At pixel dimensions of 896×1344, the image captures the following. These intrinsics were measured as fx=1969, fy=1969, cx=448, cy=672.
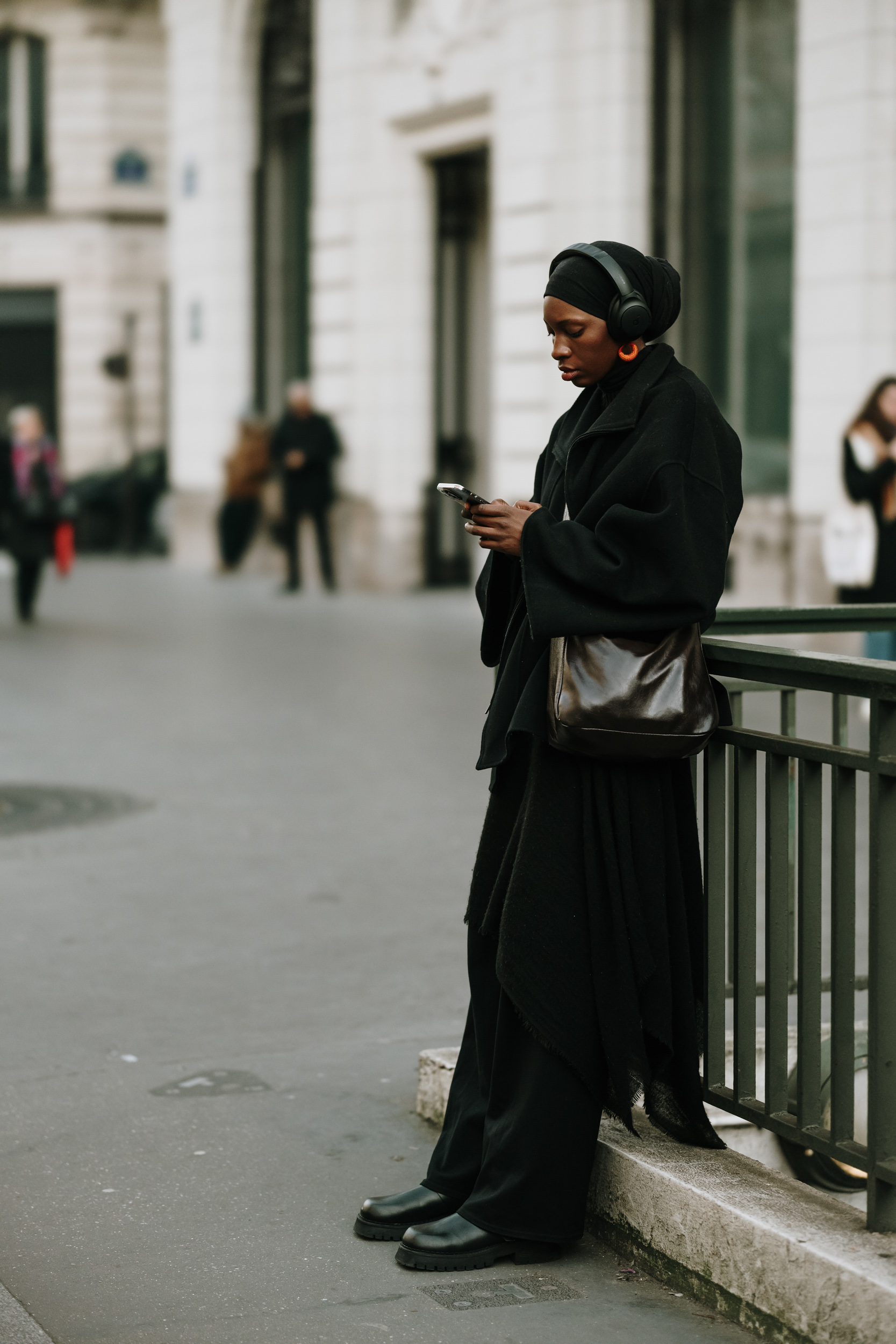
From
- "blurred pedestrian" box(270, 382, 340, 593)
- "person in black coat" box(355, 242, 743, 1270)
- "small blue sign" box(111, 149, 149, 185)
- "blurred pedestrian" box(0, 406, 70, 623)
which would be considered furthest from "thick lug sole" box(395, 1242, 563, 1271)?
"small blue sign" box(111, 149, 149, 185)

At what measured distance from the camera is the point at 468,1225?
133 inches

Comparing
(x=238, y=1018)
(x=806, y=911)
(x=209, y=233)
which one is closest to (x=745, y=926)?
(x=806, y=911)

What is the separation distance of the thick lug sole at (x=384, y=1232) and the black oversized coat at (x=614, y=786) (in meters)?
0.45

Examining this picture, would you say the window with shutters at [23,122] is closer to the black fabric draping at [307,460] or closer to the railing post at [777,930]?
the black fabric draping at [307,460]

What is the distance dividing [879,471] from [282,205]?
12941 mm

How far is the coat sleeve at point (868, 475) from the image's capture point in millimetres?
10227

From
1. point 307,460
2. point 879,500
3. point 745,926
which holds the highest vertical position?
point 307,460

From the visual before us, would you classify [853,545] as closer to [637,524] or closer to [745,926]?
[745,926]

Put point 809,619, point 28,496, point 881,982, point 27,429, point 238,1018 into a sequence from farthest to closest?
1. point 27,429
2. point 28,496
3. point 238,1018
4. point 809,619
5. point 881,982

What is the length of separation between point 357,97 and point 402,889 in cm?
1413

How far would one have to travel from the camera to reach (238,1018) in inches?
197

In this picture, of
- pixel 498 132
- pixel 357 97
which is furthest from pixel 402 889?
pixel 357 97

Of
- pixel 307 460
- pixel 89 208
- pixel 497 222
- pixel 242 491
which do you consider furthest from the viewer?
pixel 89 208

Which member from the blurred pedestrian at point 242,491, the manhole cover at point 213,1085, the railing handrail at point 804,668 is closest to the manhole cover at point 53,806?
the manhole cover at point 213,1085
